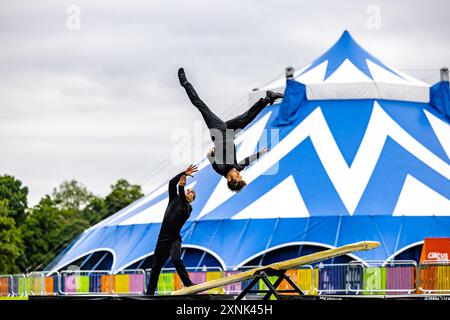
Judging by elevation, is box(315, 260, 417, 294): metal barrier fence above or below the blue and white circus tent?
below

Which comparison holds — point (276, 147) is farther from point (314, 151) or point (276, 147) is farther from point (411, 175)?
point (411, 175)

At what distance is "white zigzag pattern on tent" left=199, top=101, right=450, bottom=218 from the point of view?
25094mm

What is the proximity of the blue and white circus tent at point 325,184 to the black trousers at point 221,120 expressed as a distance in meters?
12.1

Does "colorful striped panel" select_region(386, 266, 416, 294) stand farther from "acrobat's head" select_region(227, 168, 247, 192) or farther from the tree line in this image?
the tree line

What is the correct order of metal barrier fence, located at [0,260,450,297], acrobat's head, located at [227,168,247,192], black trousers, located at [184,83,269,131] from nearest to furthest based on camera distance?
acrobat's head, located at [227,168,247,192] < black trousers, located at [184,83,269,131] < metal barrier fence, located at [0,260,450,297]

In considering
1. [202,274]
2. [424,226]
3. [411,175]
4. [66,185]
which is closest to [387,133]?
[411,175]

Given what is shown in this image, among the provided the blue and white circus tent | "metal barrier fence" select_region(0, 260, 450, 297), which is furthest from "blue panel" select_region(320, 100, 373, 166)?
"metal barrier fence" select_region(0, 260, 450, 297)

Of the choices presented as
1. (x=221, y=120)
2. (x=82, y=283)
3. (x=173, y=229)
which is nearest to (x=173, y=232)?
(x=173, y=229)

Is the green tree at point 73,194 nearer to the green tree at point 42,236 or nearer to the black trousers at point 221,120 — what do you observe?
the green tree at point 42,236

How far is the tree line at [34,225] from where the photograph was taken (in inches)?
1275

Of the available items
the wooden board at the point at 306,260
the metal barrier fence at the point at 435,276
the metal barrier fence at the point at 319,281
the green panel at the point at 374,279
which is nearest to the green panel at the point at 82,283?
the metal barrier fence at the point at 319,281

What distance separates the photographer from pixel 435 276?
52.7 ft
